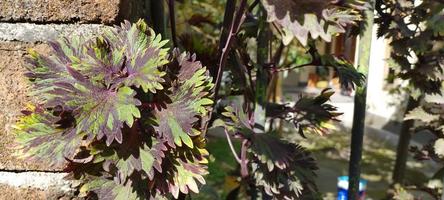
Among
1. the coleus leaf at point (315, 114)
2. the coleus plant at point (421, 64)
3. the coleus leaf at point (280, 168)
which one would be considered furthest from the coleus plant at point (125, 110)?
the coleus plant at point (421, 64)

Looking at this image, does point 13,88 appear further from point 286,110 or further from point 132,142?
point 286,110

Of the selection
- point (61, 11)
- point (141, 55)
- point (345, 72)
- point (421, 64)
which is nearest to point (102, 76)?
point (141, 55)

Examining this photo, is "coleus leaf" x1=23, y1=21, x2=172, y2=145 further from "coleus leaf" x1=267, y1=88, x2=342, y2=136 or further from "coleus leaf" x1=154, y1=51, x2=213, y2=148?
"coleus leaf" x1=267, y1=88, x2=342, y2=136

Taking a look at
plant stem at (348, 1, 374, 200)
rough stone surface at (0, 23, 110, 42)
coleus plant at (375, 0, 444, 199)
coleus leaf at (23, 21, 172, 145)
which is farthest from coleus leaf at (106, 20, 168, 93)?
coleus plant at (375, 0, 444, 199)

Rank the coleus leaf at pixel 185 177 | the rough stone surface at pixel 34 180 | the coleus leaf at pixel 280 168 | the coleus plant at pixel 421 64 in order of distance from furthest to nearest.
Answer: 1. the coleus plant at pixel 421 64
2. the coleus leaf at pixel 280 168
3. the rough stone surface at pixel 34 180
4. the coleus leaf at pixel 185 177

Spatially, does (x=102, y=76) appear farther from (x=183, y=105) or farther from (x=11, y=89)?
(x=11, y=89)

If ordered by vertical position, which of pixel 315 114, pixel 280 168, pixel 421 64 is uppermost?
pixel 421 64

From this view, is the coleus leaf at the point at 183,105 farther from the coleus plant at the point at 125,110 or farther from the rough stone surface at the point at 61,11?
the rough stone surface at the point at 61,11
